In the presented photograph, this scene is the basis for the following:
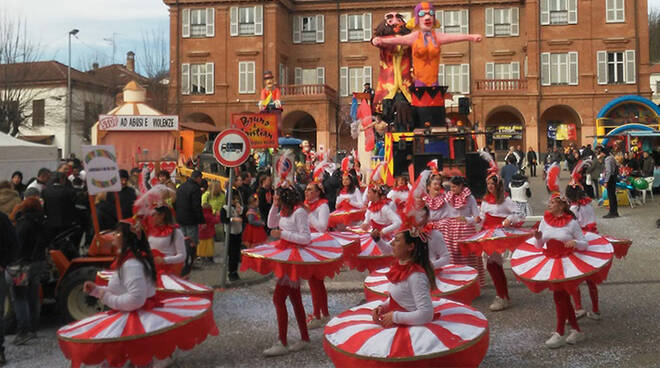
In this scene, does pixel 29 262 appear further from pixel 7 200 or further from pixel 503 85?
pixel 503 85

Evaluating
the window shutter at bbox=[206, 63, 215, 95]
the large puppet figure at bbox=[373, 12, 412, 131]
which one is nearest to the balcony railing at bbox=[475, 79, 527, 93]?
the window shutter at bbox=[206, 63, 215, 95]

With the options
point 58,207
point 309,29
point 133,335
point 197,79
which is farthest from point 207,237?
point 309,29

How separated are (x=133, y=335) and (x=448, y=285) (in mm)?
2971

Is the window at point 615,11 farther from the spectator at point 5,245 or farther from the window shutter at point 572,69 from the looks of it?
the spectator at point 5,245

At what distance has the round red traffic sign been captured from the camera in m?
10.3


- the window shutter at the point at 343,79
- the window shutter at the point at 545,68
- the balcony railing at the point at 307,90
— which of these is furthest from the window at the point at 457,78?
the balcony railing at the point at 307,90

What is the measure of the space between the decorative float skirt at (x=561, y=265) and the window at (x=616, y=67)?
124ft

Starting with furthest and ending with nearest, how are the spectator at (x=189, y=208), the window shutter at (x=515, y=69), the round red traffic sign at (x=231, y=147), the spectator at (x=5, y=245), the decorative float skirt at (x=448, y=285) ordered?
1. the window shutter at (x=515, y=69)
2. the spectator at (x=189, y=208)
3. the round red traffic sign at (x=231, y=147)
4. the spectator at (x=5, y=245)
5. the decorative float skirt at (x=448, y=285)

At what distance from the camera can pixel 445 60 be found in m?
44.3

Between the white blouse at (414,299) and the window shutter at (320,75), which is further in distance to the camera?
the window shutter at (320,75)

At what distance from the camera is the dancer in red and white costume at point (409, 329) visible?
4.01 m

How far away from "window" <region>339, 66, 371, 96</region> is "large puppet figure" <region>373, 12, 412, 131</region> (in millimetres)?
23187

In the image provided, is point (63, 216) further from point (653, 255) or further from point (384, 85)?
point (384, 85)

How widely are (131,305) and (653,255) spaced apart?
10061 millimetres
